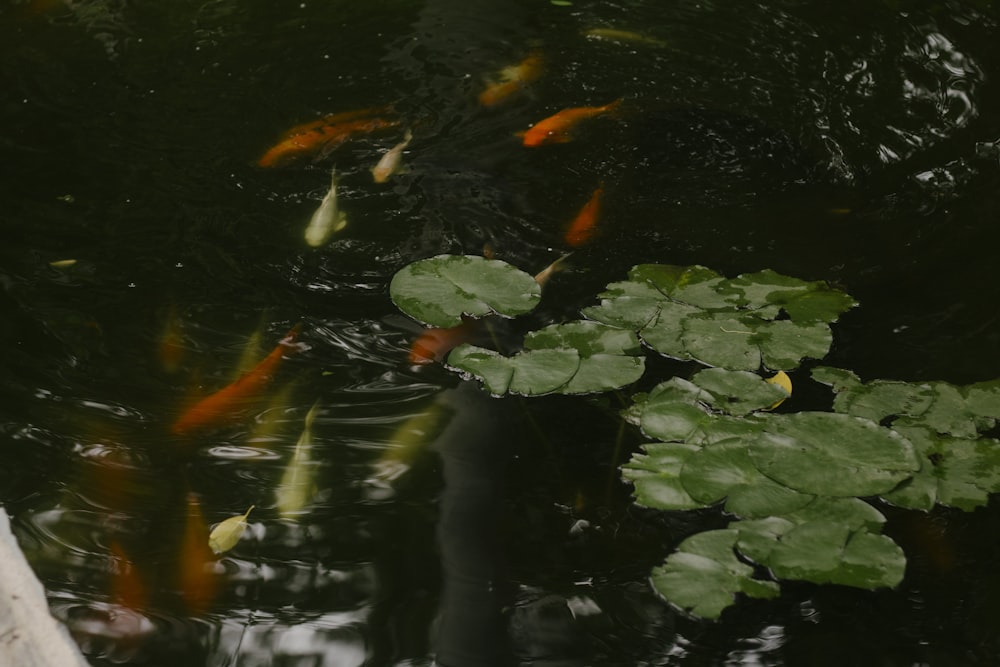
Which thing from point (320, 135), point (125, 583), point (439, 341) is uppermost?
point (320, 135)

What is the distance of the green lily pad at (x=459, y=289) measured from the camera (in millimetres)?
1662

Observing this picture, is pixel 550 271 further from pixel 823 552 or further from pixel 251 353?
pixel 823 552

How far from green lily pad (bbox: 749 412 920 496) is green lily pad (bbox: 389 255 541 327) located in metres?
0.48

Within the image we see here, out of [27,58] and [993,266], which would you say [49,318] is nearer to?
[27,58]

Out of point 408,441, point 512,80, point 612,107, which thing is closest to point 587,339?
point 408,441

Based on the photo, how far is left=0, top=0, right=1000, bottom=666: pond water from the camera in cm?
124

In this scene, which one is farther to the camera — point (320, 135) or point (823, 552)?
point (320, 135)

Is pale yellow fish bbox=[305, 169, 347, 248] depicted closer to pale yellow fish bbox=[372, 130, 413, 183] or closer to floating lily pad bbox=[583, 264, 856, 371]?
pale yellow fish bbox=[372, 130, 413, 183]

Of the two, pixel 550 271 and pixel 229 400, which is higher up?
pixel 550 271

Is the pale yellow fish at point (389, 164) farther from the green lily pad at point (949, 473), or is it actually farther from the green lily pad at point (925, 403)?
the green lily pad at point (949, 473)

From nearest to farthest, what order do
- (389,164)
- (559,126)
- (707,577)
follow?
(707,577)
(389,164)
(559,126)

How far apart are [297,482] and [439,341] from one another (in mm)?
360

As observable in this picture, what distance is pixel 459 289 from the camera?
5.59ft

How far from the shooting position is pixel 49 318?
1.70 m
